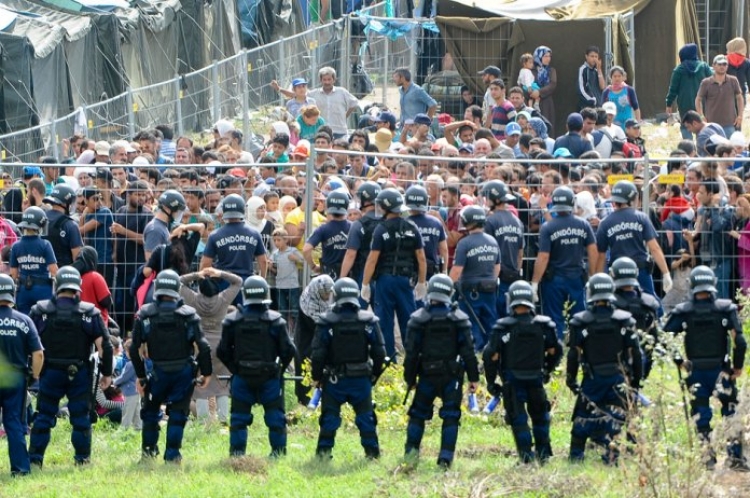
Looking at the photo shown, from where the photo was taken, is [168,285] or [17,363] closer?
[17,363]

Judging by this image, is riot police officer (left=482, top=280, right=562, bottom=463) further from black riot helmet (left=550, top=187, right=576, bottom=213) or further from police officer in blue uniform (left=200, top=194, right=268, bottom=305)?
police officer in blue uniform (left=200, top=194, right=268, bottom=305)

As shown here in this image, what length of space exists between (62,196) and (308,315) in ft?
9.95

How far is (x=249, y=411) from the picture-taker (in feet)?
44.8

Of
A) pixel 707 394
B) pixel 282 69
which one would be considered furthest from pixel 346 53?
pixel 707 394

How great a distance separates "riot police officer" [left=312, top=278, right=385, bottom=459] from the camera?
43.8ft

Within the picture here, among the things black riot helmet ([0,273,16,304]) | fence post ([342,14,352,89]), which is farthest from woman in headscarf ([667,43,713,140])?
black riot helmet ([0,273,16,304])

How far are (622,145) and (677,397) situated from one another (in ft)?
26.9

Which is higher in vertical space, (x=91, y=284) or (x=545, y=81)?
(x=545, y=81)

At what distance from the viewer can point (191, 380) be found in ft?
44.8

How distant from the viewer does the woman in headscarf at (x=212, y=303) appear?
48.3 feet

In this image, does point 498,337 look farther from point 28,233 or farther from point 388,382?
point 28,233

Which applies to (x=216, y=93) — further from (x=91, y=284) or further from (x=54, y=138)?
(x=91, y=284)

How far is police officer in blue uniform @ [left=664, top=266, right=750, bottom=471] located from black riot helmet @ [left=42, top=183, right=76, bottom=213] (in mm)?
6490

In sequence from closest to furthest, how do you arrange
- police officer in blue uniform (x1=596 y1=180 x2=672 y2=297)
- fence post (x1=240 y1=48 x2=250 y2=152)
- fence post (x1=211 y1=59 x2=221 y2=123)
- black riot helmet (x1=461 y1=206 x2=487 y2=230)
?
1. black riot helmet (x1=461 y1=206 x2=487 y2=230)
2. police officer in blue uniform (x1=596 y1=180 x2=672 y2=297)
3. fence post (x1=240 y1=48 x2=250 y2=152)
4. fence post (x1=211 y1=59 x2=221 y2=123)
